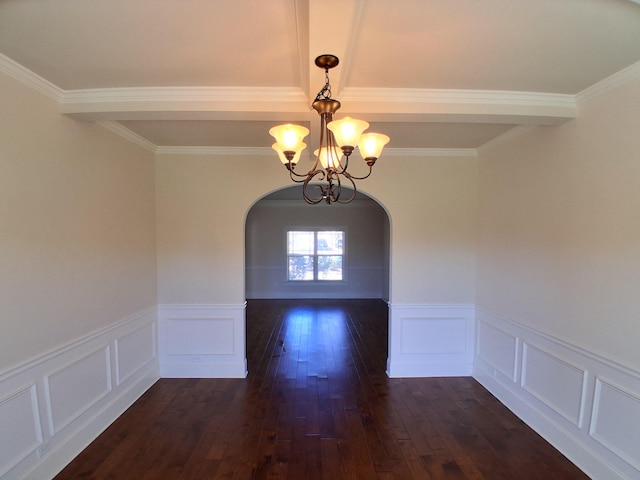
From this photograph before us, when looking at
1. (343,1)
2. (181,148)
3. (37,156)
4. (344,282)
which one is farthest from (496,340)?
(344,282)

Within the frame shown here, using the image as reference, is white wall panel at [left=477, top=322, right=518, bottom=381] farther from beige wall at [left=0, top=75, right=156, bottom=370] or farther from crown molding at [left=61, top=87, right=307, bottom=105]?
beige wall at [left=0, top=75, right=156, bottom=370]

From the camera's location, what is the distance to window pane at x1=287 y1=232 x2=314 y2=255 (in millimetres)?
8320

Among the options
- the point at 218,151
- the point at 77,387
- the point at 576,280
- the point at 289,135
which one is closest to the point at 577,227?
the point at 576,280

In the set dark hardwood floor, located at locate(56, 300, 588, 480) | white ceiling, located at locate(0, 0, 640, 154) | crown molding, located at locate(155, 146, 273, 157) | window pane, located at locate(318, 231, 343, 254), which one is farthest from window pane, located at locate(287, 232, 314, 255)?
white ceiling, located at locate(0, 0, 640, 154)

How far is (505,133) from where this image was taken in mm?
3016

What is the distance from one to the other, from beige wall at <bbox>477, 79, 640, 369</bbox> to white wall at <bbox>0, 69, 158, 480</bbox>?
11.7ft

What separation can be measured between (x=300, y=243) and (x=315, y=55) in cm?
682

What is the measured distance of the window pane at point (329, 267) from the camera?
8.34m

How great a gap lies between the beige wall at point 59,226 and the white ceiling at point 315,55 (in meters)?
0.27

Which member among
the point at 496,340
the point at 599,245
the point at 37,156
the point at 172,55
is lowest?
the point at 496,340

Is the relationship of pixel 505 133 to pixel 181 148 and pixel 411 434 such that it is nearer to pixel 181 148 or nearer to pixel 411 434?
pixel 411 434

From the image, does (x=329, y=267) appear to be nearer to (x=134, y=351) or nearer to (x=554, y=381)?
(x=134, y=351)

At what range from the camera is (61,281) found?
2.21 meters

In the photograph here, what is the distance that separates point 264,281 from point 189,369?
4.74 metres
